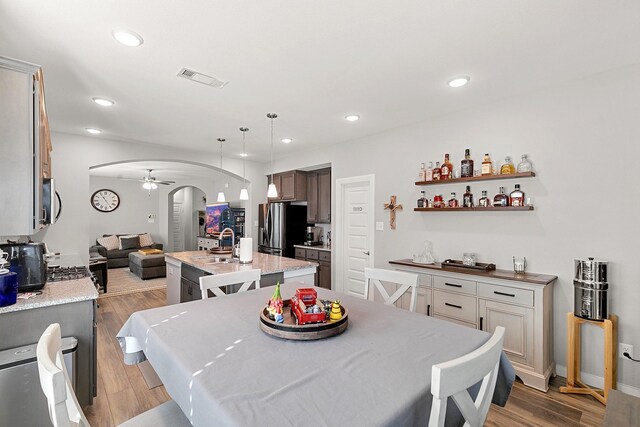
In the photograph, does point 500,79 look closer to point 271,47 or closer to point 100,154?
point 271,47

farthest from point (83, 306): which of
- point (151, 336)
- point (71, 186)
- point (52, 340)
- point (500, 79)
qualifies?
point (500, 79)

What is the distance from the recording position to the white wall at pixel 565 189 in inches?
94.3

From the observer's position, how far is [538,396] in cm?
241

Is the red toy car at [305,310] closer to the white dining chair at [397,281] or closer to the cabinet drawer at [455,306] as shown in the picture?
the white dining chair at [397,281]

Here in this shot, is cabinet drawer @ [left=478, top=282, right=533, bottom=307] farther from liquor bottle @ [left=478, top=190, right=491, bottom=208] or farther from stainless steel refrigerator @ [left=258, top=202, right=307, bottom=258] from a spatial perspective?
stainless steel refrigerator @ [left=258, top=202, right=307, bottom=258]

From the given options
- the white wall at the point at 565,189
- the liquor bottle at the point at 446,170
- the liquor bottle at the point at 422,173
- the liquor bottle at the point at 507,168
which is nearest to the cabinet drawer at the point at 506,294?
the white wall at the point at 565,189

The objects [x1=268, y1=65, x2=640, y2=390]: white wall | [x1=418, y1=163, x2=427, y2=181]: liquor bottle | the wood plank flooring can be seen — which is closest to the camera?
the wood plank flooring

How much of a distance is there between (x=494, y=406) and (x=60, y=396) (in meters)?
2.61

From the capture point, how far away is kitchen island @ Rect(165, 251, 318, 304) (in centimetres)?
303

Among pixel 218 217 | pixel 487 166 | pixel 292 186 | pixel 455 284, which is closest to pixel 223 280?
pixel 455 284

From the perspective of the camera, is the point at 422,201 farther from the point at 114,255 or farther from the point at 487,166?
the point at 114,255

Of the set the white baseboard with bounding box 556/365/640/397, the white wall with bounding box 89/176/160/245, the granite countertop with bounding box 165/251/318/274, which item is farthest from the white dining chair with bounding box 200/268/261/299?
the white wall with bounding box 89/176/160/245

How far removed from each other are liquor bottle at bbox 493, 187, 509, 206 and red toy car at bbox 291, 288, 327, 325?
90.8 inches

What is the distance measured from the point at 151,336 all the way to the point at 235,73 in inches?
80.6
